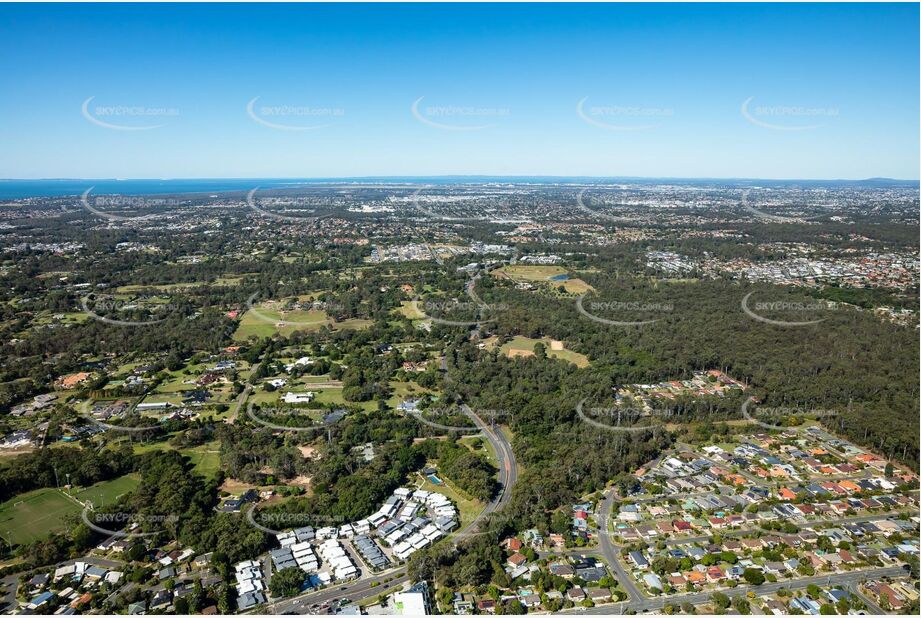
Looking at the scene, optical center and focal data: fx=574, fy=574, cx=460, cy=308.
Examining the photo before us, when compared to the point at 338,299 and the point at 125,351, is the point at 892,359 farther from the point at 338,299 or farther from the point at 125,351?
the point at 125,351

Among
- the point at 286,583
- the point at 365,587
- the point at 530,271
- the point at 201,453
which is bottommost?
the point at 365,587

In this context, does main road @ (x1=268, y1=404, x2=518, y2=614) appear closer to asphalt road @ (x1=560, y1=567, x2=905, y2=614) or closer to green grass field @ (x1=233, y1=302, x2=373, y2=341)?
asphalt road @ (x1=560, y1=567, x2=905, y2=614)

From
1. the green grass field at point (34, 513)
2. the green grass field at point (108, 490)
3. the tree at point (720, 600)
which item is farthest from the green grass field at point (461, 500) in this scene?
the green grass field at point (34, 513)

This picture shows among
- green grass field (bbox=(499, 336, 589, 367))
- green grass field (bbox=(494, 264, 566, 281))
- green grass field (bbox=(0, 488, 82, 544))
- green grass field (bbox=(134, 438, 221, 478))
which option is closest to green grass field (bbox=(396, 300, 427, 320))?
green grass field (bbox=(499, 336, 589, 367))

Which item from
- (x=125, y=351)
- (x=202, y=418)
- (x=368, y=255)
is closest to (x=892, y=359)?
(x=202, y=418)

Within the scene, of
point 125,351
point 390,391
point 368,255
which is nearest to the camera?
point 390,391

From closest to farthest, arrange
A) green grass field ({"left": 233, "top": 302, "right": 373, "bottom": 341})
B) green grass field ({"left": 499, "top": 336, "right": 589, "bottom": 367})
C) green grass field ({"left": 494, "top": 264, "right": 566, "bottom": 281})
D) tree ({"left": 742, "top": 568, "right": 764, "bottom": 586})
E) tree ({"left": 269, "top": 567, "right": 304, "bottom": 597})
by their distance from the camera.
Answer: tree ({"left": 269, "top": 567, "right": 304, "bottom": 597}), tree ({"left": 742, "top": 568, "right": 764, "bottom": 586}), green grass field ({"left": 499, "top": 336, "right": 589, "bottom": 367}), green grass field ({"left": 233, "top": 302, "right": 373, "bottom": 341}), green grass field ({"left": 494, "top": 264, "right": 566, "bottom": 281})

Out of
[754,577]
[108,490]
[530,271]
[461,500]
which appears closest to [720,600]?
[754,577]

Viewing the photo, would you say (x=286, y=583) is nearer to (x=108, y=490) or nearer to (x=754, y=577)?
(x=108, y=490)
